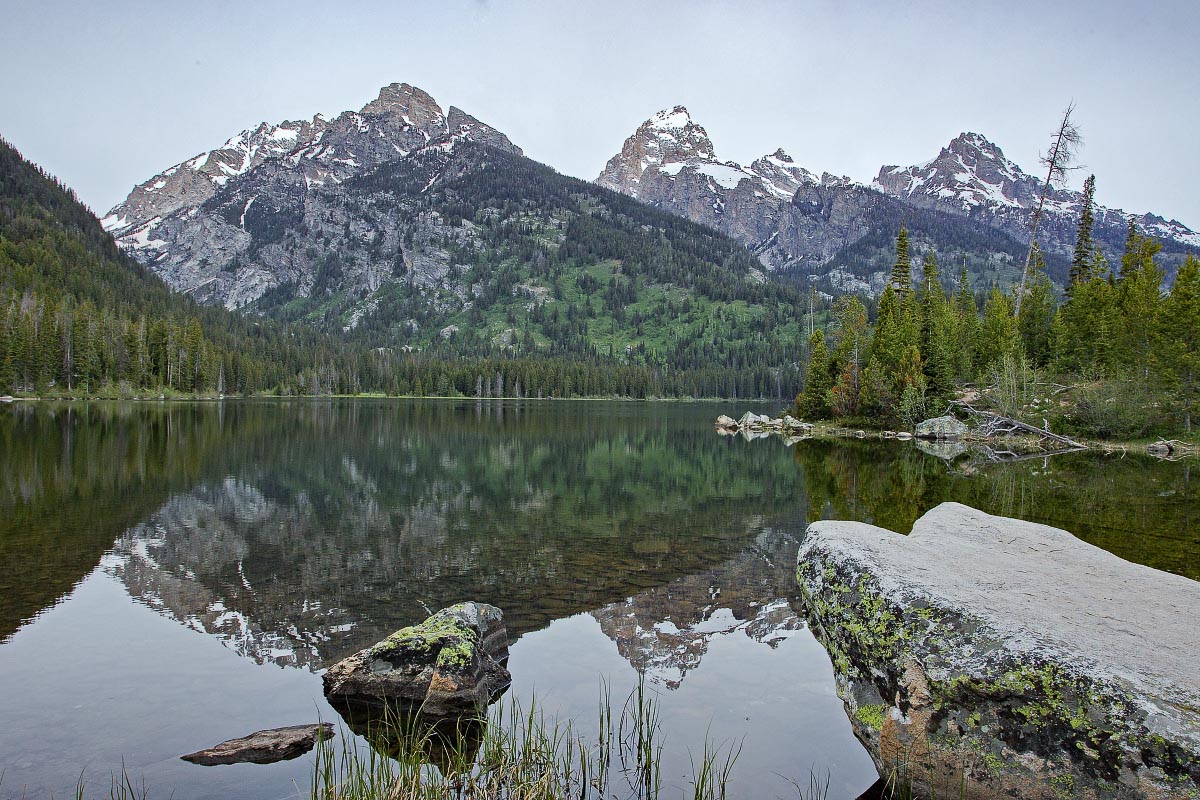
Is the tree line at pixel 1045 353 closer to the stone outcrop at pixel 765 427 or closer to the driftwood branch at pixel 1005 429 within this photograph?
the driftwood branch at pixel 1005 429

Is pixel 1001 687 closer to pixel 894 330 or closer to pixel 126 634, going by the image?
pixel 126 634

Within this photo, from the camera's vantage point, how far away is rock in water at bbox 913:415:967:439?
58.5 meters

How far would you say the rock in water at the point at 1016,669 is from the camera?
4773 mm

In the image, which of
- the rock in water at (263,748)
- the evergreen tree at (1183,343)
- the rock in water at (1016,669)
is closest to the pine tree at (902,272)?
the evergreen tree at (1183,343)

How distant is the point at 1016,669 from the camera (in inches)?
215

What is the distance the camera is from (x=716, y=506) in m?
25.0

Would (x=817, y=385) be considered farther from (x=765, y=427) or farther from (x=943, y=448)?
(x=943, y=448)

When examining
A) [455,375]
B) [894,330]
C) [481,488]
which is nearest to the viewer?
[481,488]

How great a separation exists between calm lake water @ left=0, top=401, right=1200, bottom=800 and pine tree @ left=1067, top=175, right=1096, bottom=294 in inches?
1937

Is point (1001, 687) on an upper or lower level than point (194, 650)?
upper

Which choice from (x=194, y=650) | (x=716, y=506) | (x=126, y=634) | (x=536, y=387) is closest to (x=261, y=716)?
(x=194, y=650)

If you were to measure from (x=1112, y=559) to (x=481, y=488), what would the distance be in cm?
2322

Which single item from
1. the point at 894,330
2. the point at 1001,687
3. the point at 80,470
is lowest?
the point at 80,470

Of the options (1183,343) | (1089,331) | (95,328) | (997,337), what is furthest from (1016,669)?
(95,328)
